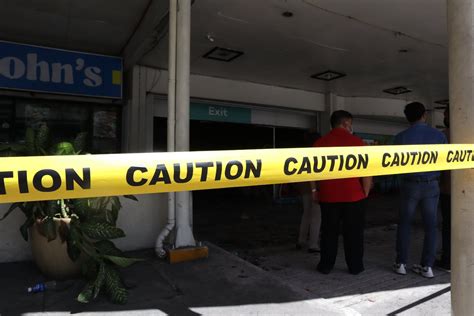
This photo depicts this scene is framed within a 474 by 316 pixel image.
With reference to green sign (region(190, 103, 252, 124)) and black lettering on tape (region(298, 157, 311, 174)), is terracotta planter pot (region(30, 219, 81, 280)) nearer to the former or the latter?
black lettering on tape (region(298, 157, 311, 174))

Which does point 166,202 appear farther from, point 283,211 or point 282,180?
point 283,211

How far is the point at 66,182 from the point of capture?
4.94 feet

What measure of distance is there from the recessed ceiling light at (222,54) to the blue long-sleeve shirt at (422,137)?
4254mm

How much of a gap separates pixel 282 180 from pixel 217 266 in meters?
2.39

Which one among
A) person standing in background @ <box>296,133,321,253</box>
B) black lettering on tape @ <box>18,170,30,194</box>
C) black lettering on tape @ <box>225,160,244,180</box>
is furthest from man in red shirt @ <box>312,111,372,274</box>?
black lettering on tape @ <box>18,170,30,194</box>

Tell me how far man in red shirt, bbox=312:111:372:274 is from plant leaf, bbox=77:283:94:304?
2.32 meters

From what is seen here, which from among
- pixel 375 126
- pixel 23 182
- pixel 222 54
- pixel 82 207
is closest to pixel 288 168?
pixel 23 182

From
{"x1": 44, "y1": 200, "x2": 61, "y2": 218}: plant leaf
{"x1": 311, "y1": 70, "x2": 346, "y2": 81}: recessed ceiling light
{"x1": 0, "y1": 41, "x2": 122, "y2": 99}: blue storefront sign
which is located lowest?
{"x1": 44, "y1": 200, "x2": 61, "y2": 218}: plant leaf

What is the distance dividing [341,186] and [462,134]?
1588 mm

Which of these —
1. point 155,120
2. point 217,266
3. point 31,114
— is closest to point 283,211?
point 155,120

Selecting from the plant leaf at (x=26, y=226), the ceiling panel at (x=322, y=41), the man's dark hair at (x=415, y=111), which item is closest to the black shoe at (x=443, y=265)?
the man's dark hair at (x=415, y=111)

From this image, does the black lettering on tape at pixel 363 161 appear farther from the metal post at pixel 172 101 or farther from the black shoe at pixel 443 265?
the black shoe at pixel 443 265

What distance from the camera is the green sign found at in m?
9.35

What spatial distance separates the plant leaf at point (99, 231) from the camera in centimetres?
341
